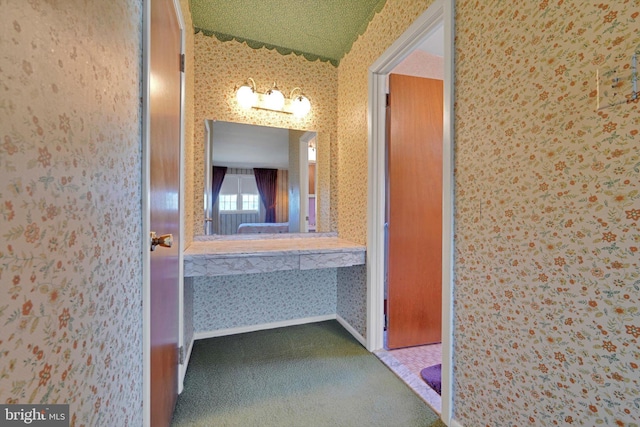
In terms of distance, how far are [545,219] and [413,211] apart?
123 centimetres

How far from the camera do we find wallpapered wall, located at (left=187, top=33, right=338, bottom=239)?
2268 millimetres

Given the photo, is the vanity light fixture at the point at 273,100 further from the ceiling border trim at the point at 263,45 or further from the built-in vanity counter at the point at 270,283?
the built-in vanity counter at the point at 270,283

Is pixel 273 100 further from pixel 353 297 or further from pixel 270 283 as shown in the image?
pixel 353 297

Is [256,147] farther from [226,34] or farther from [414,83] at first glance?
[414,83]

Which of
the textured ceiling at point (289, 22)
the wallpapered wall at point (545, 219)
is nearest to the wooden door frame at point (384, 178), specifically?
the wallpapered wall at point (545, 219)

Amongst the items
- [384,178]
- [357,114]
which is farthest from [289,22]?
[384,178]

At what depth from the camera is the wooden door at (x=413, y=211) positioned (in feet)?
6.91

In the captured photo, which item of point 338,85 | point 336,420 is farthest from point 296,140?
point 336,420

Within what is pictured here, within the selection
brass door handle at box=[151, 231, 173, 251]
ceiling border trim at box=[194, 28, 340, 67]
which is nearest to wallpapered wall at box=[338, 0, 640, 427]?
brass door handle at box=[151, 231, 173, 251]

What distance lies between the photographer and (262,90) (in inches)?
95.7

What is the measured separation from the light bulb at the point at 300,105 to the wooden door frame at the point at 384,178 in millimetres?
659

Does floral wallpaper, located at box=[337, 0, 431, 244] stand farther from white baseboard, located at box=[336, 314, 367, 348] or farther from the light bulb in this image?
white baseboard, located at box=[336, 314, 367, 348]

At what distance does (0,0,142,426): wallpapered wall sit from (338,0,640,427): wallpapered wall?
1270mm

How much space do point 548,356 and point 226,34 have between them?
9.32ft
